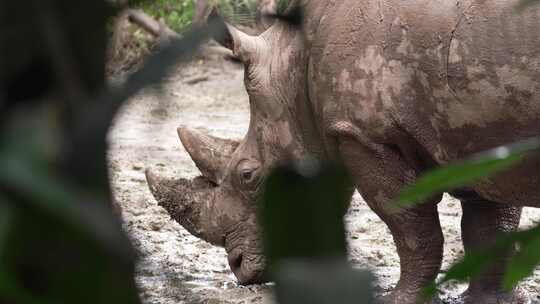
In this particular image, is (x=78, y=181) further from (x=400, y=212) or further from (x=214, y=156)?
(x=214, y=156)

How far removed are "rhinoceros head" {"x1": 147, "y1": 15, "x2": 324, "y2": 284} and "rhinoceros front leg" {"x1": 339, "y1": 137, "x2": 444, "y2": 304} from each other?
0.86 ft

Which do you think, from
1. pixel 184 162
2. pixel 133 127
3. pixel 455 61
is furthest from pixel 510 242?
pixel 133 127

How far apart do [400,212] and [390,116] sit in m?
0.50

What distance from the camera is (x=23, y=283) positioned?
81cm

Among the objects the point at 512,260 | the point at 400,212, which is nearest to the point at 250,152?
the point at 400,212

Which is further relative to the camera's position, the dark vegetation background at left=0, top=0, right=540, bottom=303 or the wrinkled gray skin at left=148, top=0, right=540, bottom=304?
the wrinkled gray skin at left=148, top=0, right=540, bottom=304

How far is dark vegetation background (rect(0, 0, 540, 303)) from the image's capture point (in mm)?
777

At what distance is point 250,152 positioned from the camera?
16.5 feet

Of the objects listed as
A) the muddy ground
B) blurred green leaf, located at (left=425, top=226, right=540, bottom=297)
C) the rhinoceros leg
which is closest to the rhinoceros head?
the muddy ground

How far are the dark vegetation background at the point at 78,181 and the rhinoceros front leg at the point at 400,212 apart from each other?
3409 millimetres

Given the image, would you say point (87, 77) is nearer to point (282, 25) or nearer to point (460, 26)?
point (460, 26)

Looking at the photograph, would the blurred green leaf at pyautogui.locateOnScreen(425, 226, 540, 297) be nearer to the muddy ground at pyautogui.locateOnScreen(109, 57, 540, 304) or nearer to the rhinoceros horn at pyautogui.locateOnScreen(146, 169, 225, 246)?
the muddy ground at pyautogui.locateOnScreen(109, 57, 540, 304)

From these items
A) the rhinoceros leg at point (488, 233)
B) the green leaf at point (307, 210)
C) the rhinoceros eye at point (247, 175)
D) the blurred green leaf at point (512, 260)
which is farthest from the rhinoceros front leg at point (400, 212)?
the green leaf at point (307, 210)

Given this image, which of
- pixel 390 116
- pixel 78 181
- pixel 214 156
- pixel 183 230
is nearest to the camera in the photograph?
pixel 78 181
